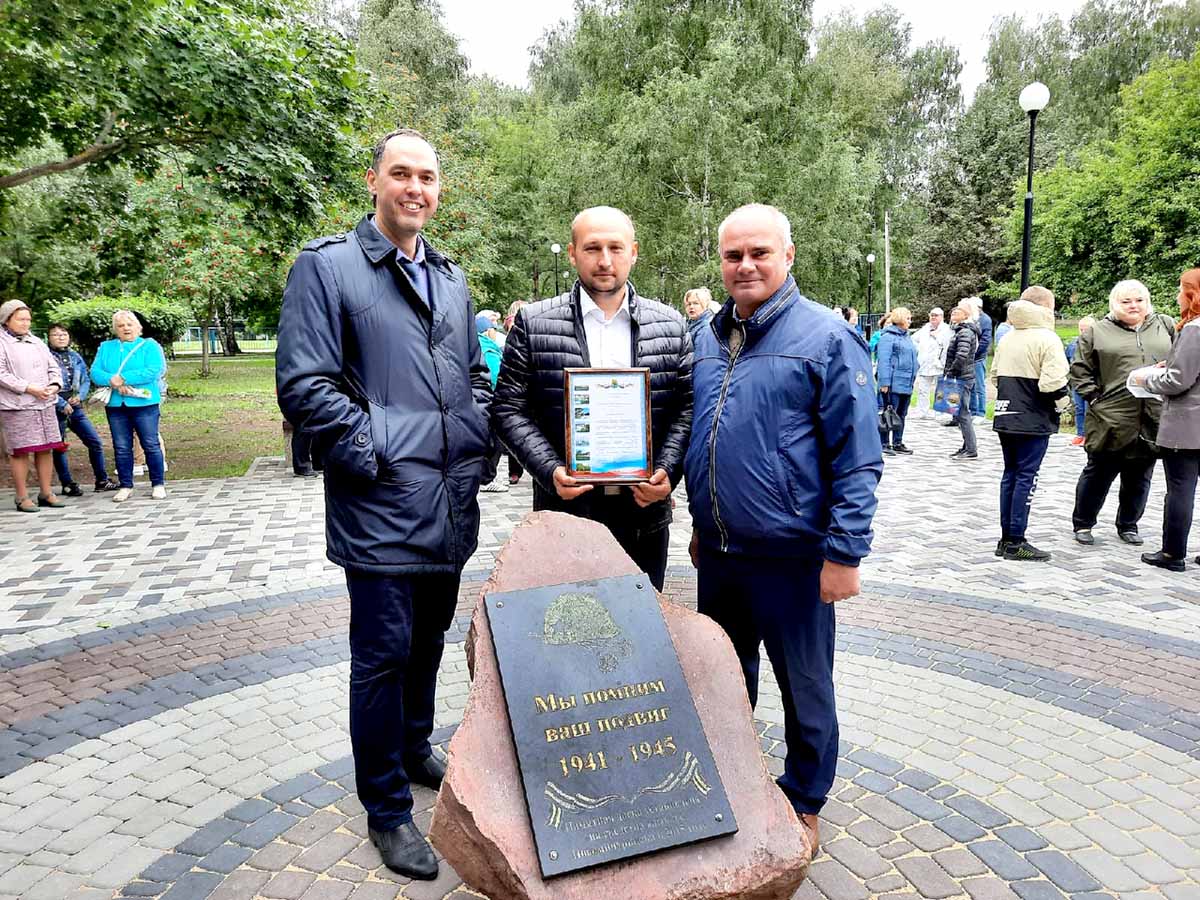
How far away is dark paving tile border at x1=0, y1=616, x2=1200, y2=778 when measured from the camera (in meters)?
4.09

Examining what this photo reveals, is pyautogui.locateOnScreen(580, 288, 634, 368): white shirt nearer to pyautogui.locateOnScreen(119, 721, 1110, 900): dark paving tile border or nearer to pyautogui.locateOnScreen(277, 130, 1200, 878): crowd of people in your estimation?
pyautogui.locateOnScreen(277, 130, 1200, 878): crowd of people

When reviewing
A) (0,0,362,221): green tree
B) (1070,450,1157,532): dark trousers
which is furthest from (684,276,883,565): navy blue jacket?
(0,0,362,221): green tree

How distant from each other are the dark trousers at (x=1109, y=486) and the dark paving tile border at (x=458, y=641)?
331cm

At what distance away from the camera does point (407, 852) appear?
120 inches

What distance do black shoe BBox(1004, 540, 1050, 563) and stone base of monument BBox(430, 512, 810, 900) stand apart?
5.07 metres

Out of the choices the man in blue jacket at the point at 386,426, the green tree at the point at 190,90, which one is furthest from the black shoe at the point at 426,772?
the green tree at the point at 190,90

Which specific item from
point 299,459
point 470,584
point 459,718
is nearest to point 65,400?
point 299,459

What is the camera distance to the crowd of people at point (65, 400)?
902 centimetres

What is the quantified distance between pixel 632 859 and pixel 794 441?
141 cm

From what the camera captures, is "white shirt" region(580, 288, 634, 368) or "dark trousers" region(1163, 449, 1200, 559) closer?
"white shirt" region(580, 288, 634, 368)

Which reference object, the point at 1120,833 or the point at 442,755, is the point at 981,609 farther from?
the point at 442,755

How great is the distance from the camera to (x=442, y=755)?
386cm

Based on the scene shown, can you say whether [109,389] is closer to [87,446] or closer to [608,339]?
[87,446]

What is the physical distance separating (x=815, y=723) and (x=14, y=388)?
30.3 ft
